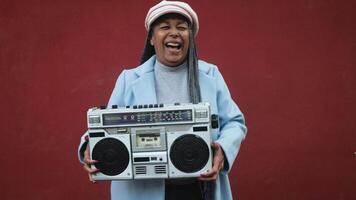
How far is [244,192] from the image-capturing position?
2779 millimetres

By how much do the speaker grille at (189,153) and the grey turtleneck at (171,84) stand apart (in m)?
0.22

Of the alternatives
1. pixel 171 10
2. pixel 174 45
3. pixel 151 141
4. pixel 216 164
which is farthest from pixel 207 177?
pixel 171 10

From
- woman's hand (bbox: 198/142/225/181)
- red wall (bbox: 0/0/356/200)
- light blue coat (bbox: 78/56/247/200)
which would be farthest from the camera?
red wall (bbox: 0/0/356/200)

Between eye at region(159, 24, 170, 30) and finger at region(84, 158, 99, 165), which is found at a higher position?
eye at region(159, 24, 170, 30)

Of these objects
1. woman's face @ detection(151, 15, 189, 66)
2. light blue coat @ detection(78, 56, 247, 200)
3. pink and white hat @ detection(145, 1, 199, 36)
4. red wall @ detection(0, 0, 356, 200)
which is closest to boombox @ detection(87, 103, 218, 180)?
light blue coat @ detection(78, 56, 247, 200)

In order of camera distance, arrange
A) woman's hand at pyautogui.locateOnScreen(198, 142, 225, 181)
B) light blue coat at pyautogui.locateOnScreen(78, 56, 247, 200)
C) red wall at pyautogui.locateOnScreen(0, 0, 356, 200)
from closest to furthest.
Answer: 1. woman's hand at pyautogui.locateOnScreen(198, 142, 225, 181)
2. light blue coat at pyautogui.locateOnScreen(78, 56, 247, 200)
3. red wall at pyautogui.locateOnScreen(0, 0, 356, 200)

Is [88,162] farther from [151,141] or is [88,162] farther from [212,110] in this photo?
[212,110]

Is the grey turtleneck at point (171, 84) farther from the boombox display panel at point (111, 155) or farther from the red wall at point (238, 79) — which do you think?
the red wall at point (238, 79)

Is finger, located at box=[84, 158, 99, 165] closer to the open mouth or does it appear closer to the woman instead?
the woman

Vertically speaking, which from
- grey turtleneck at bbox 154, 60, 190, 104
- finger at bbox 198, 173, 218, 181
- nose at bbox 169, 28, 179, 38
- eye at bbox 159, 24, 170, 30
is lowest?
finger at bbox 198, 173, 218, 181

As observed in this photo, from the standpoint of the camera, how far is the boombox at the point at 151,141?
61.9 inches

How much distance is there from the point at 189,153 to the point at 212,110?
24 centimetres

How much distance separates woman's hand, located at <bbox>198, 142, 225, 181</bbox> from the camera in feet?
5.15

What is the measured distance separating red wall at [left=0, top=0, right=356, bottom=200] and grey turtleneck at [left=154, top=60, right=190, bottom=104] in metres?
0.95
